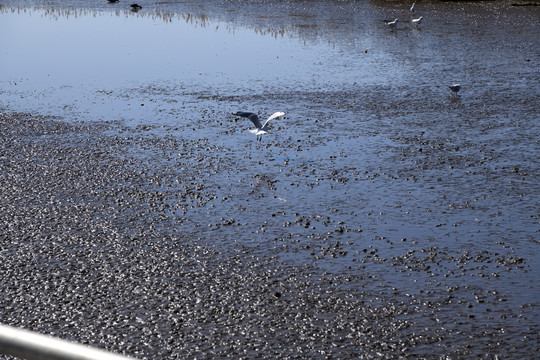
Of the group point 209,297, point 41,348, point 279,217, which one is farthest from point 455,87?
point 41,348

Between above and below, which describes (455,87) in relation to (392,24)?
above

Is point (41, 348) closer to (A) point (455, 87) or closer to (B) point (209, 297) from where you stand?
(B) point (209, 297)

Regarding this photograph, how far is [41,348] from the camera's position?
4.41 feet

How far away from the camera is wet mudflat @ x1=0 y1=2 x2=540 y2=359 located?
504 centimetres

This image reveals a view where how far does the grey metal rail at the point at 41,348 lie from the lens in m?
1.31

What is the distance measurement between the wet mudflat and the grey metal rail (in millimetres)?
3338

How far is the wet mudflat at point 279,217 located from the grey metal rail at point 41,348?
11.0 feet

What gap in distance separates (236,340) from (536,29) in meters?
19.4

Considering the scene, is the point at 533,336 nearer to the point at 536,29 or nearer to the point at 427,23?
the point at 536,29

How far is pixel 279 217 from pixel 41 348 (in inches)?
235

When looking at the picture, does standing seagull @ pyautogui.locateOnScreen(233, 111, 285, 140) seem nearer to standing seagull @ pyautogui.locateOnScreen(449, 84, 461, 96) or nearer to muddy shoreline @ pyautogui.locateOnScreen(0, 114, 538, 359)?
muddy shoreline @ pyautogui.locateOnScreen(0, 114, 538, 359)

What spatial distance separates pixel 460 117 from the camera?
36.8 feet

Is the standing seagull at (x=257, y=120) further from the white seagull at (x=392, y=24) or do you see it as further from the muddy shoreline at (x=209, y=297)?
the white seagull at (x=392, y=24)

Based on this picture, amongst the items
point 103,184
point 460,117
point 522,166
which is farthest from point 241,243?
point 460,117
